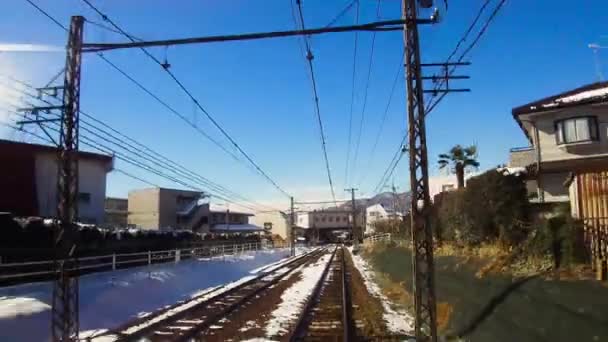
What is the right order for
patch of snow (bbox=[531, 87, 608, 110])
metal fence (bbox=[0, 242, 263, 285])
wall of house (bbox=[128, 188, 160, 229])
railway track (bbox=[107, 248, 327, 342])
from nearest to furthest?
railway track (bbox=[107, 248, 327, 342]), metal fence (bbox=[0, 242, 263, 285]), patch of snow (bbox=[531, 87, 608, 110]), wall of house (bbox=[128, 188, 160, 229])

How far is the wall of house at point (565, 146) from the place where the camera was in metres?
23.2

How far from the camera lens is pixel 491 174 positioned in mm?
16172

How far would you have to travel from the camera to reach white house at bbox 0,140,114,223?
29.9 meters

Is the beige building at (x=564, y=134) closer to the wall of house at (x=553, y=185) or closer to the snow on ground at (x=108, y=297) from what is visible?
the wall of house at (x=553, y=185)

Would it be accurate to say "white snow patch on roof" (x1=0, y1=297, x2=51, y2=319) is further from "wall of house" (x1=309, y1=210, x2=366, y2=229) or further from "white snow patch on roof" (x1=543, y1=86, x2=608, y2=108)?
"wall of house" (x1=309, y1=210, x2=366, y2=229)

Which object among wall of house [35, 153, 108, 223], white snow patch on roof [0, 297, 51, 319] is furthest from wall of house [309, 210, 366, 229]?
white snow patch on roof [0, 297, 51, 319]

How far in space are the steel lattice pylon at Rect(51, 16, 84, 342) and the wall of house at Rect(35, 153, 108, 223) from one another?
23.1 meters

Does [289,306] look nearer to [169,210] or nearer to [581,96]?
[581,96]

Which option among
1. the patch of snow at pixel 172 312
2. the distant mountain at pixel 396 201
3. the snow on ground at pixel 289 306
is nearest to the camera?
the patch of snow at pixel 172 312

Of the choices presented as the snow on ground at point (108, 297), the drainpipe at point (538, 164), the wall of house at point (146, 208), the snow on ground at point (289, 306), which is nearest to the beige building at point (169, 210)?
the wall of house at point (146, 208)

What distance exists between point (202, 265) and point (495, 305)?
83.1 ft

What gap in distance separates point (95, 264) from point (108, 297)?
6466mm

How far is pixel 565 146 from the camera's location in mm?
23969

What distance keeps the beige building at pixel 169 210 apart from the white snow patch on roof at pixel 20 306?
2094 inches
